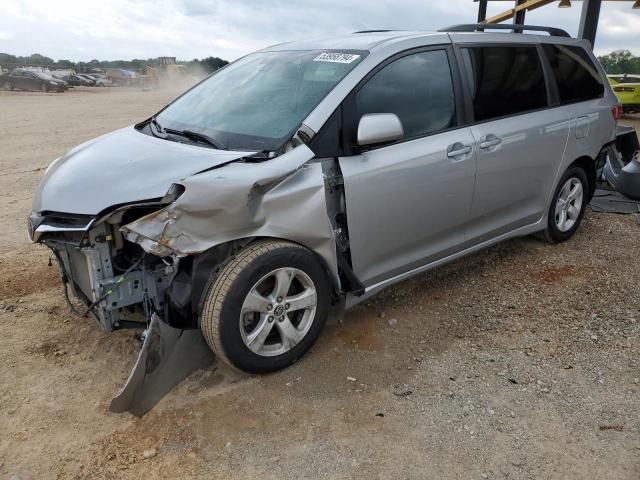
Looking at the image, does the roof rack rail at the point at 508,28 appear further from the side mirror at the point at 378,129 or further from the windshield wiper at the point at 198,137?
the windshield wiper at the point at 198,137

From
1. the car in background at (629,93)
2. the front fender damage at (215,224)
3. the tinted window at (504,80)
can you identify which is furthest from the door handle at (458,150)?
the car in background at (629,93)

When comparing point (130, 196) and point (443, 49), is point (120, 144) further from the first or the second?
point (443, 49)

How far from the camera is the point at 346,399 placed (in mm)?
2900

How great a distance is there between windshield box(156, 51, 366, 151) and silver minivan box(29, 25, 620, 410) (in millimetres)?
14

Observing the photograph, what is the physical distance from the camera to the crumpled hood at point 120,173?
272 cm

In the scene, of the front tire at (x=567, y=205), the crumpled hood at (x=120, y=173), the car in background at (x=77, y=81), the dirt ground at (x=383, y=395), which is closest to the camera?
the dirt ground at (x=383, y=395)

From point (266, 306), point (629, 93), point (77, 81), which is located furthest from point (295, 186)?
point (77, 81)

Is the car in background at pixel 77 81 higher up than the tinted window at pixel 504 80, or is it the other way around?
the tinted window at pixel 504 80

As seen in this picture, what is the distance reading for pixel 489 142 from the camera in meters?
3.79

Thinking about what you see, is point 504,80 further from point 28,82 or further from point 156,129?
point 28,82

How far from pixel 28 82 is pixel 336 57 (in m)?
33.8

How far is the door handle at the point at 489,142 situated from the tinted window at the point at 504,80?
150 millimetres

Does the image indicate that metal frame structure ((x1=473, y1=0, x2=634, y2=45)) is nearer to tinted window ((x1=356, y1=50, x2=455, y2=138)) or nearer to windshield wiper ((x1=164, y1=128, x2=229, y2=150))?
tinted window ((x1=356, y1=50, x2=455, y2=138))

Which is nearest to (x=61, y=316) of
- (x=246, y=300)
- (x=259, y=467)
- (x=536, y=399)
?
(x=246, y=300)
